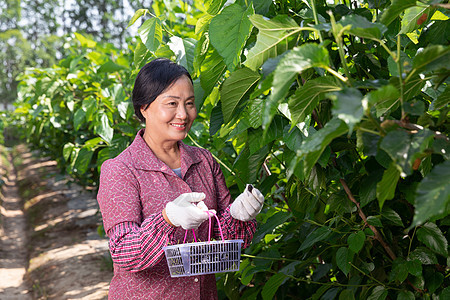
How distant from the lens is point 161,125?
1750 millimetres

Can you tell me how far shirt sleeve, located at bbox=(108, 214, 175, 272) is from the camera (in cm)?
149

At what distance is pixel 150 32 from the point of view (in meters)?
1.68

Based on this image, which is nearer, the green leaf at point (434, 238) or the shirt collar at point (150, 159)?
the green leaf at point (434, 238)

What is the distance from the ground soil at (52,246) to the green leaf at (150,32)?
2.84 m

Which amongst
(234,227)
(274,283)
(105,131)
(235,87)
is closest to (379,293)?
(274,283)

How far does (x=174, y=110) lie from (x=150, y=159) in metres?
0.19

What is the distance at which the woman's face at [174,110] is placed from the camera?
67.5 inches

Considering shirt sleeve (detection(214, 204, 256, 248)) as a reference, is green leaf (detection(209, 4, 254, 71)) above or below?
above

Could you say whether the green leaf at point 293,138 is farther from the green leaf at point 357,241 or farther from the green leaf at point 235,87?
the green leaf at point 357,241

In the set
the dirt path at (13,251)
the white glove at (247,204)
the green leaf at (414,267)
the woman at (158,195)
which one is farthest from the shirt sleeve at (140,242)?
the dirt path at (13,251)

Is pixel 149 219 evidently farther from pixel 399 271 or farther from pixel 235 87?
pixel 399 271

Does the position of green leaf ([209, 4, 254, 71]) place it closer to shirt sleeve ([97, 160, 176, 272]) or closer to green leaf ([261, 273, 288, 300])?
shirt sleeve ([97, 160, 176, 272])

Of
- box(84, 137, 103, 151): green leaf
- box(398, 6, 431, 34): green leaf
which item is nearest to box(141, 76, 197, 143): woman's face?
box(398, 6, 431, 34): green leaf

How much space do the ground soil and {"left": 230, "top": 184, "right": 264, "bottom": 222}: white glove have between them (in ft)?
9.04
